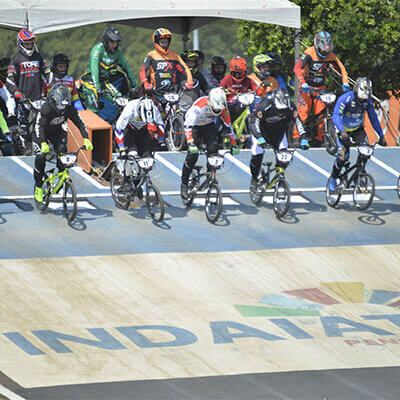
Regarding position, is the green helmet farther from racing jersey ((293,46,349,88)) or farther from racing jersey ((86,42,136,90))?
racing jersey ((86,42,136,90))

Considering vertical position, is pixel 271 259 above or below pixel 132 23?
below

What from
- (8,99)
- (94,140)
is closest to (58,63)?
(8,99)

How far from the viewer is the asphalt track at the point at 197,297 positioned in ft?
31.9

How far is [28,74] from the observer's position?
17.7 metres

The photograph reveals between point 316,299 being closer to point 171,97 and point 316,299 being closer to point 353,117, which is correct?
point 353,117

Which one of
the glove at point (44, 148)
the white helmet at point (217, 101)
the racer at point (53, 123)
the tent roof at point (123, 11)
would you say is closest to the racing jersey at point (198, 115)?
the white helmet at point (217, 101)

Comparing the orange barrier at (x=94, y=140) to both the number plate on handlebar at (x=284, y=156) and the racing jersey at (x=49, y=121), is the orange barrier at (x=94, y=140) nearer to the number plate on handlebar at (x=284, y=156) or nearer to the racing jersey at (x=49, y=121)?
the racing jersey at (x=49, y=121)

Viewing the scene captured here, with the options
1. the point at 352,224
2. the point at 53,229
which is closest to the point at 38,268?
the point at 53,229

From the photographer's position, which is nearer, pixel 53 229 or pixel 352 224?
pixel 53 229

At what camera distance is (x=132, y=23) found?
21.8 m

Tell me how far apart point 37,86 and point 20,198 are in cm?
265

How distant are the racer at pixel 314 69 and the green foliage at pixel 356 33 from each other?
9.67 feet

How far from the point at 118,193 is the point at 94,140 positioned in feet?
8.11

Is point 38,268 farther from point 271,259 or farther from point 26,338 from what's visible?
point 271,259
